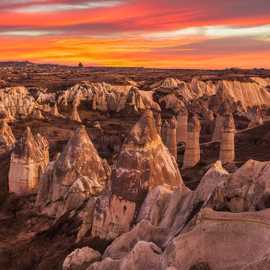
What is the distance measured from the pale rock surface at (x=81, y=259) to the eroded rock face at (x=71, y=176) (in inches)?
442

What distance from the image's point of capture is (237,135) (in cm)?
6144

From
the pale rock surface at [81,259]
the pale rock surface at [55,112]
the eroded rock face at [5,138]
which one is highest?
the pale rock surface at [55,112]

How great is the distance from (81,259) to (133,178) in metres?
6.15

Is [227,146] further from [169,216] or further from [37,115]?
[37,115]

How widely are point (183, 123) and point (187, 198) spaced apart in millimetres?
40218

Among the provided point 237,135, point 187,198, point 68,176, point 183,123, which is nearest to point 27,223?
point 68,176

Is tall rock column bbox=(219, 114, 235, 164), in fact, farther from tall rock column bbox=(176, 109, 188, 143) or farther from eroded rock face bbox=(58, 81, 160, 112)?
eroded rock face bbox=(58, 81, 160, 112)

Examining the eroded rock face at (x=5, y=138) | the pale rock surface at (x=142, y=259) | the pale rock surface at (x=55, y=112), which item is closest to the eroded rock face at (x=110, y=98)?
the pale rock surface at (x=55, y=112)

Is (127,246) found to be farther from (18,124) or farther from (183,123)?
(18,124)

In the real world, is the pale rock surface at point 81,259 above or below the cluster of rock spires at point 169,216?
below

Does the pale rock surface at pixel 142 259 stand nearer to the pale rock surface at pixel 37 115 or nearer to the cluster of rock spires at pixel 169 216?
the cluster of rock spires at pixel 169 216

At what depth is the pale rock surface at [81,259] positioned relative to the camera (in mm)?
16953

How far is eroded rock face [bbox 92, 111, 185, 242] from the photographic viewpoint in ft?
71.0

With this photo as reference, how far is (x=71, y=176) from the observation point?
31031 millimetres
